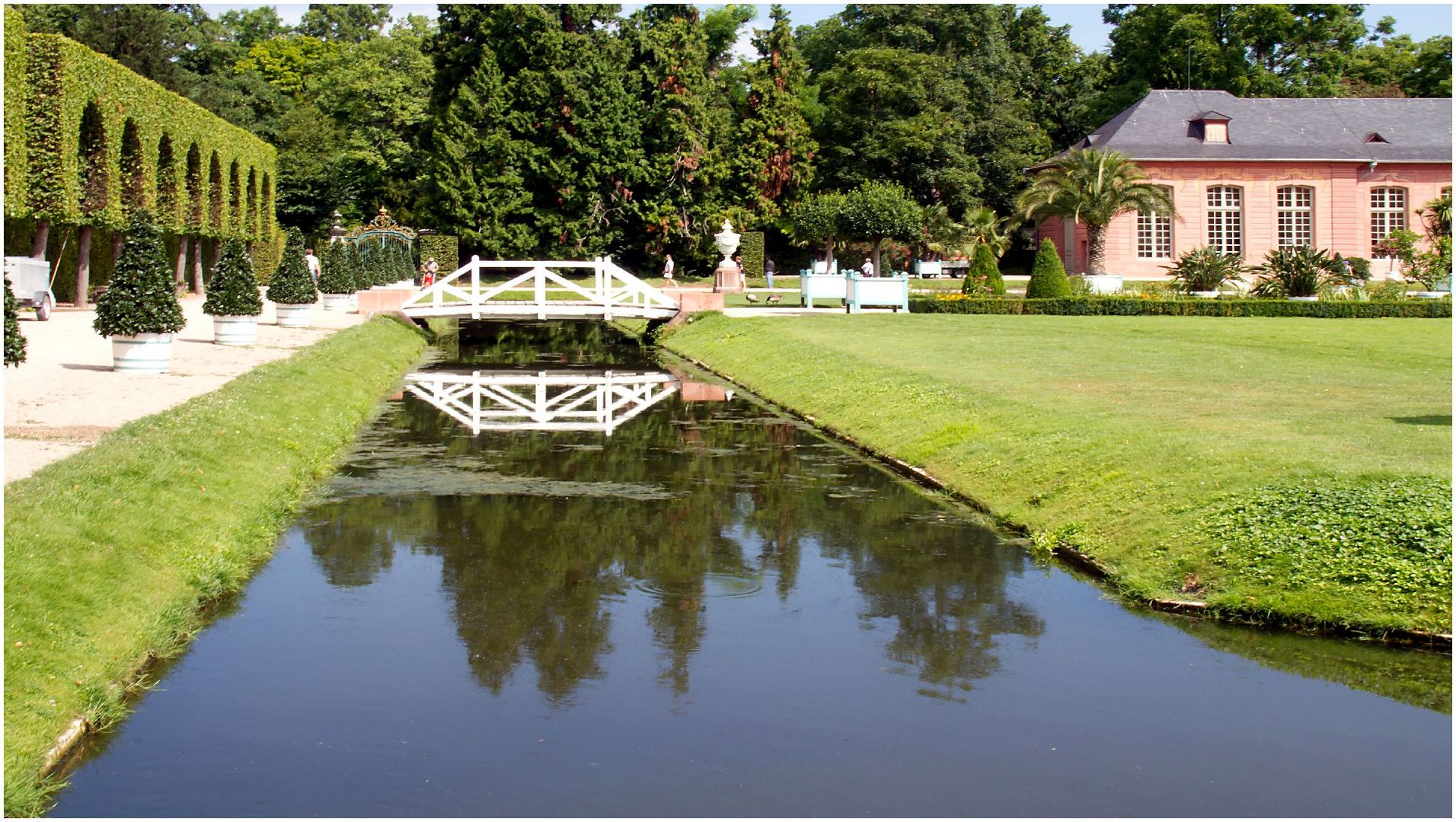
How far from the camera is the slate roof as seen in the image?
55688 mm

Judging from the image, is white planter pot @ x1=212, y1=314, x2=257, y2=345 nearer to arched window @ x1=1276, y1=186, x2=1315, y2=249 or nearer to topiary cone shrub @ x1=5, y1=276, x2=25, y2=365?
topiary cone shrub @ x1=5, y1=276, x2=25, y2=365

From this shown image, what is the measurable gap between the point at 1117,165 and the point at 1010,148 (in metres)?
14.1

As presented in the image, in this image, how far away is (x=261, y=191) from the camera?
51.8 m

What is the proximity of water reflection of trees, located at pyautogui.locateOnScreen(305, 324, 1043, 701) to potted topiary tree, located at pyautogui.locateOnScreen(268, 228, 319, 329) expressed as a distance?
1421cm

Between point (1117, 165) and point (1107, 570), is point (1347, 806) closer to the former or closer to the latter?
point (1107, 570)

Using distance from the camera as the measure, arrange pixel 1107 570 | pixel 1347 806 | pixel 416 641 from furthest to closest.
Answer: pixel 1107 570, pixel 416 641, pixel 1347 806

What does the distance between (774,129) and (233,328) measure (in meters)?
35.7

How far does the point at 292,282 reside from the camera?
97.7ft

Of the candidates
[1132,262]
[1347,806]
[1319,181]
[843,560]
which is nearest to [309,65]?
[1132,262]

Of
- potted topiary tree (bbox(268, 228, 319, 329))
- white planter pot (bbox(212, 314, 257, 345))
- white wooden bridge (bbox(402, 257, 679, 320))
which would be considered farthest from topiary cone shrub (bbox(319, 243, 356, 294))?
white planter pot (bbox(212, 314, 257, 345))

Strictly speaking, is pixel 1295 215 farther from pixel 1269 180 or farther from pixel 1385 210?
pixel 1385 210

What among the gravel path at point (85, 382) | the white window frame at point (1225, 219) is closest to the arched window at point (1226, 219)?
the white window frame at point (1225, 219)

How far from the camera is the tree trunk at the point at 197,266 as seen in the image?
1671 inches

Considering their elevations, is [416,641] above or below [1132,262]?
below
